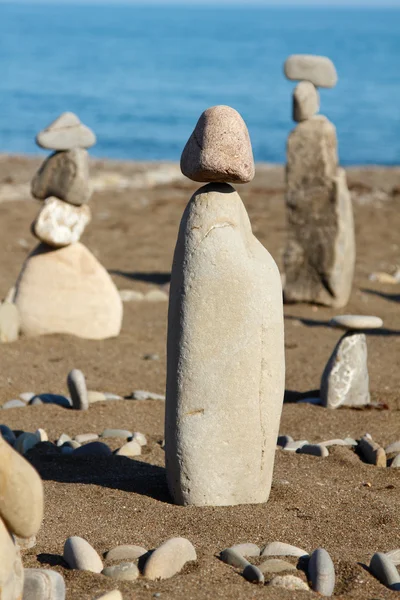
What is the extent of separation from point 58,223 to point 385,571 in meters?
4.72

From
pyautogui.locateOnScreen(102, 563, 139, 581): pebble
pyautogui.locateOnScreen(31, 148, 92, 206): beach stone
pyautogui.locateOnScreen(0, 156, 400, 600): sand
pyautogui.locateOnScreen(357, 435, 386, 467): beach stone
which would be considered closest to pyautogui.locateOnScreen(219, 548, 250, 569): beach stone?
pyautogui.locateOnScreen(0, 156, 400, 600): sand

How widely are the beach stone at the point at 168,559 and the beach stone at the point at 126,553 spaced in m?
0.11

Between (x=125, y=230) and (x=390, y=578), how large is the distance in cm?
1010

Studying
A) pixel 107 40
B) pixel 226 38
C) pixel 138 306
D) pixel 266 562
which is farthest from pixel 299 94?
pixel 226 38

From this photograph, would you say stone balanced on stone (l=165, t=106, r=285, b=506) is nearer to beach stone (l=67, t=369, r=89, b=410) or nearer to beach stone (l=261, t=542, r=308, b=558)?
beach stone (l=261, t=542, r=308, b=558)

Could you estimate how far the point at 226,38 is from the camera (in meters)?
100

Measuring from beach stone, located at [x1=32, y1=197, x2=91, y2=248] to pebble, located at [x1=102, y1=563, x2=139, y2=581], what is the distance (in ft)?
14.4

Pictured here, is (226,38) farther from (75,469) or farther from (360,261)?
(75,469)

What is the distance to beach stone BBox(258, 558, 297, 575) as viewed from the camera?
387 cm

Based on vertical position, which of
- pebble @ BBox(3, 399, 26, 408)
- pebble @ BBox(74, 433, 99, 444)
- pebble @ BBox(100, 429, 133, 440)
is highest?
pebble @ BBox(100, 429, 133, 440)

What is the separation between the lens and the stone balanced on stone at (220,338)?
445 cm

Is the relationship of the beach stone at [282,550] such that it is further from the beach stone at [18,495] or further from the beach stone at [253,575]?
the beach stone at [18,495]

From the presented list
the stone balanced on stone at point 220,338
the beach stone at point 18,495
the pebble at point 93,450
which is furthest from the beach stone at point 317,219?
the beach stone at point 18,495

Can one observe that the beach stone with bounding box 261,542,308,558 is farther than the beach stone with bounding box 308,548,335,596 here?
Yes
